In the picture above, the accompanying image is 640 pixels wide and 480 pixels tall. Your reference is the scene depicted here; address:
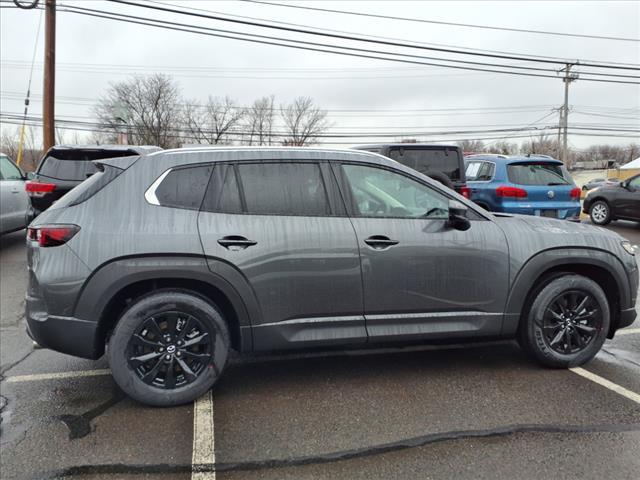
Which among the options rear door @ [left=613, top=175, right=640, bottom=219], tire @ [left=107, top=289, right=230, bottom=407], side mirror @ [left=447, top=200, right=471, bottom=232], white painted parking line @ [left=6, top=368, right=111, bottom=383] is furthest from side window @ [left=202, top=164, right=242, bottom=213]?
rear door @ [left=613, top=175, right=640, bottom=219]

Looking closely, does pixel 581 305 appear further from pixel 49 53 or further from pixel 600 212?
pixel 49 53

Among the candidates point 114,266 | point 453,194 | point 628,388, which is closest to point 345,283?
point 453,194

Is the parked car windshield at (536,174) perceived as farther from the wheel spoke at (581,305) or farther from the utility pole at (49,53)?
the utility pole at (49,53)

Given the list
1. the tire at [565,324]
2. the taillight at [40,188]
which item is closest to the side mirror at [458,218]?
the tire at [565,324]

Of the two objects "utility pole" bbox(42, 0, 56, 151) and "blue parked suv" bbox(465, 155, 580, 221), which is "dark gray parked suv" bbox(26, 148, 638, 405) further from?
"utility pole" bbox(42, 0, 56, 151)

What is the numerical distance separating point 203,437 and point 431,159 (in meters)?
6.95

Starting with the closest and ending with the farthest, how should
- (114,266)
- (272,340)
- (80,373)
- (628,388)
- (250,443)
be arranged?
(250,443) → (114,266) → (272,340) → (628,388) → (80,373)

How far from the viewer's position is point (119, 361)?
311 cm

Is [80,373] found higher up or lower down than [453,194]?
lower down

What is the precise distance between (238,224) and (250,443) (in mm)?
1394

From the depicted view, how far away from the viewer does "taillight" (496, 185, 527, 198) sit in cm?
852

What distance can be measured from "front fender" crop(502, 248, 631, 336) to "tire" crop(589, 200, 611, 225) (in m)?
10.5

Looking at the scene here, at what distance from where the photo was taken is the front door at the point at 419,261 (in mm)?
3389

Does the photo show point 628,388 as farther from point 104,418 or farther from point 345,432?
point 104,418
